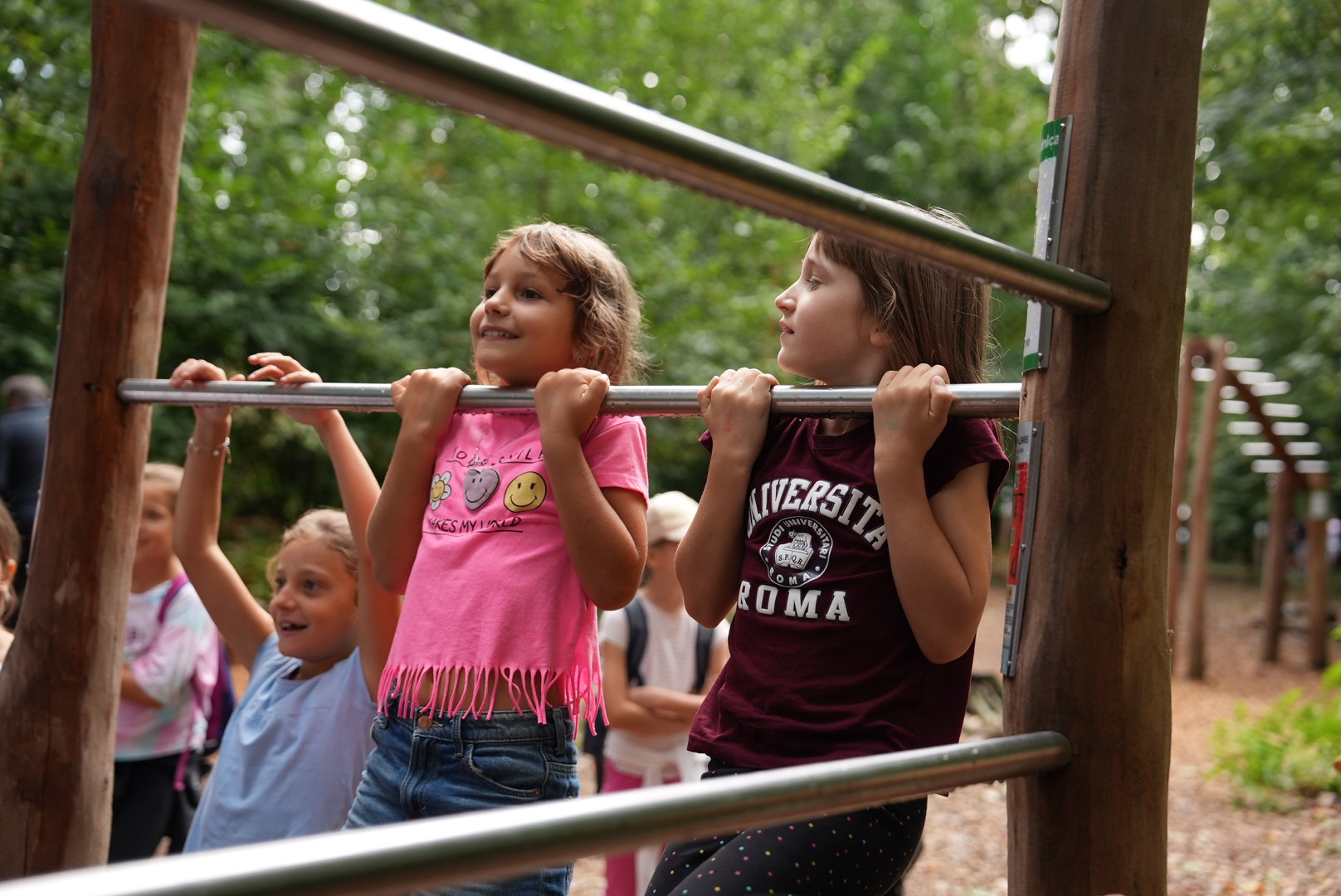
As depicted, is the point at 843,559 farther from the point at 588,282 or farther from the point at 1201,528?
the point at 1201,528

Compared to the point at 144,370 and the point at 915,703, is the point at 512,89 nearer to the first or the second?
the point at 915,703

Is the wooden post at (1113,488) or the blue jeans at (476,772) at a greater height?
the wooden post at (1113,488)

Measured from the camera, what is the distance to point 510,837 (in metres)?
0.62

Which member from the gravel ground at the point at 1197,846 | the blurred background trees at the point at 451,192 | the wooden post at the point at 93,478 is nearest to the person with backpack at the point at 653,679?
the gravel ground at the point at 1197,846

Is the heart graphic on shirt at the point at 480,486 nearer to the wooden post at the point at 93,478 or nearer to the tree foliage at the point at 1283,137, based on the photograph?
the wooden post at the point at 93,478

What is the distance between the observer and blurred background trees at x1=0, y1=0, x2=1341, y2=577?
272 inches

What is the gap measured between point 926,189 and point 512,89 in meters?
16.5

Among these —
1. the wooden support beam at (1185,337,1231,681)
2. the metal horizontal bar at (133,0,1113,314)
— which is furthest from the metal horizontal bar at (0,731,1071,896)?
the wooden support beam at (1185,337,1231,681)

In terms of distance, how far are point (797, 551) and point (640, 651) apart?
204 cm

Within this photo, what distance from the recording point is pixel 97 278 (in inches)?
79.9

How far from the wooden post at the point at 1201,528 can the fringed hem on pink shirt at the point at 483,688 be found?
9130mm

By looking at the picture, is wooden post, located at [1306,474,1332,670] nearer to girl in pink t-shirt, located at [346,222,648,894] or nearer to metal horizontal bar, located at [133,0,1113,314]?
girl in pink t-shirt, located at [346,222,648,894]

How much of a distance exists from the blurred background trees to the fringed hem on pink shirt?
216 inches

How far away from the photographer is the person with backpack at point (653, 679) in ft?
10.7
